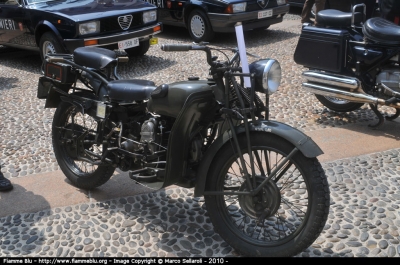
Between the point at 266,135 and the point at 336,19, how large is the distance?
3309mm

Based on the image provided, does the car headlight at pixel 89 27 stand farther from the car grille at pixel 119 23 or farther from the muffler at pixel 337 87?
the muffler at pixel 337 87

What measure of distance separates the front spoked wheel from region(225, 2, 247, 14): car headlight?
22.5 ft

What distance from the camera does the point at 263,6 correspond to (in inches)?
409

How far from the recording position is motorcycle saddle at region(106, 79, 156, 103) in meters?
3.79

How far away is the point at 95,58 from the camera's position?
163 inches

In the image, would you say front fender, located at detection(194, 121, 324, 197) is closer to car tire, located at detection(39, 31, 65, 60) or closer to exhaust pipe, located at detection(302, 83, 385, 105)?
exhaust pipe, located at detection(302, 83, 385, 105)

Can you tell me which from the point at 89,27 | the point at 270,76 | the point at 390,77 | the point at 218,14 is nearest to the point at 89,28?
the point at 89,27

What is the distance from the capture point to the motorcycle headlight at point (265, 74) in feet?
10.5

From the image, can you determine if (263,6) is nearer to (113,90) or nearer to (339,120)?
(339,120)

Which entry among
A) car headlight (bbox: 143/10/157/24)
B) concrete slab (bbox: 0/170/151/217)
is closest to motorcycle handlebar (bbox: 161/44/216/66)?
concrete slab (bbox: 0/170/151/217)

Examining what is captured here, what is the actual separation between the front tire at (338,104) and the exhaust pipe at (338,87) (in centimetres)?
41

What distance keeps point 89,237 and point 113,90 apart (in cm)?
109

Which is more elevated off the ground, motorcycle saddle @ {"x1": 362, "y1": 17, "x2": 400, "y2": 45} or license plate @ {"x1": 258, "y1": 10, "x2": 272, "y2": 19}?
motorcycle saddle @ {"x1": 362, "y1": 17, "x2": 400, "y2": 45}

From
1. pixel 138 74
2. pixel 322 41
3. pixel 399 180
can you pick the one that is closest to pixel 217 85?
pixel 399 180
